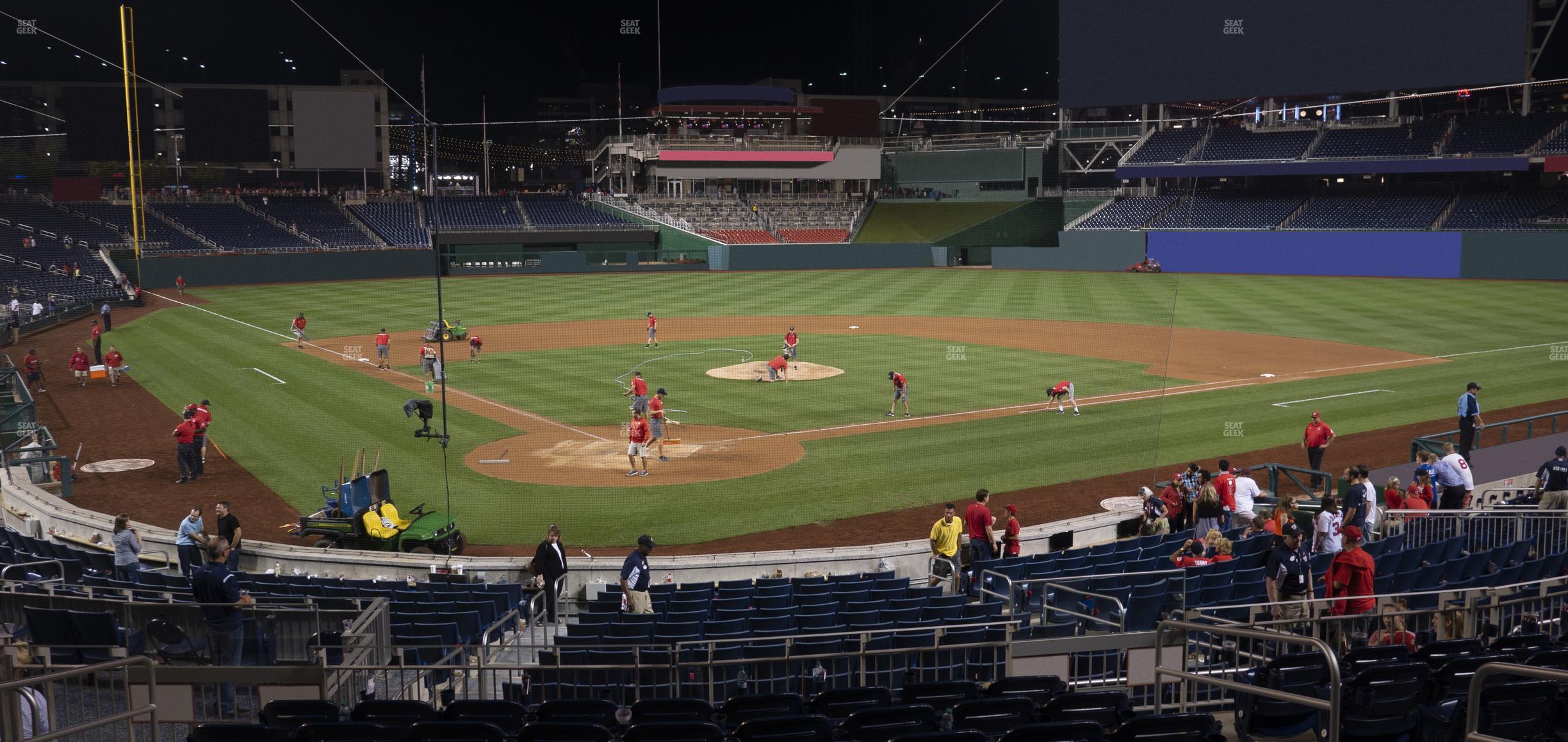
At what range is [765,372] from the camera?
32.7 metres

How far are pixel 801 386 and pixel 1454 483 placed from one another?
1716cm

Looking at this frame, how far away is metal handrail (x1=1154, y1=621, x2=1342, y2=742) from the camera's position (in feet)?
20.0

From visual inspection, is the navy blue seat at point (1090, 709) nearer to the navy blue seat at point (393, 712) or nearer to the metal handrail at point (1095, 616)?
the metal handrail at point (1095, 616)

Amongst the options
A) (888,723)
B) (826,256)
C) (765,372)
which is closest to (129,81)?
(765,372)

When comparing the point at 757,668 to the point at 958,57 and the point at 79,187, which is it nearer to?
the point at 79,187

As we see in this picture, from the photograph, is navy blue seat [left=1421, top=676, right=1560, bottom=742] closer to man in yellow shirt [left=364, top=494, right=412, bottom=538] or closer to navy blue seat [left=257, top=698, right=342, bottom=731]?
navy blue seat [left=257, top=698, right=342, bottom=731]

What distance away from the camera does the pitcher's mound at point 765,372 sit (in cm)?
3192

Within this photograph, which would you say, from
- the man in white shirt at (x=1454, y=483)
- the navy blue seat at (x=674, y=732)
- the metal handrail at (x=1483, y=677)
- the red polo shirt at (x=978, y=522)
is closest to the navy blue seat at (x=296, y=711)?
the navy blue seat at (x=674, y=732)

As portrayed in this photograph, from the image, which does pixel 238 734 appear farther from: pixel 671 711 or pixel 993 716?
Answer: pixel 993 716

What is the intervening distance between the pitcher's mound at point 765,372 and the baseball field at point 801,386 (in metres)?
0.44

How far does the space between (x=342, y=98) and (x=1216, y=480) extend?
87.5 feet

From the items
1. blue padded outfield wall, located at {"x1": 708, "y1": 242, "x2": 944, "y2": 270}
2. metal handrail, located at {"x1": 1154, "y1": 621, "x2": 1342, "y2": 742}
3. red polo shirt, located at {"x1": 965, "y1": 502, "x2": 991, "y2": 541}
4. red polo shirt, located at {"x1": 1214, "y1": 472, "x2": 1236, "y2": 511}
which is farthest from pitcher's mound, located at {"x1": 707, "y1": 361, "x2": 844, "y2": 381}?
blue padded outfield wall, located at {"x1": 708, "y1": 242, "x2": 944, "y2": 270}

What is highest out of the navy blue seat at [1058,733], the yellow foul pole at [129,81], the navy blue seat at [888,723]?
the yellow foul pole at [129,81]

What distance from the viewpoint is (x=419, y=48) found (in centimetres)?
4853
